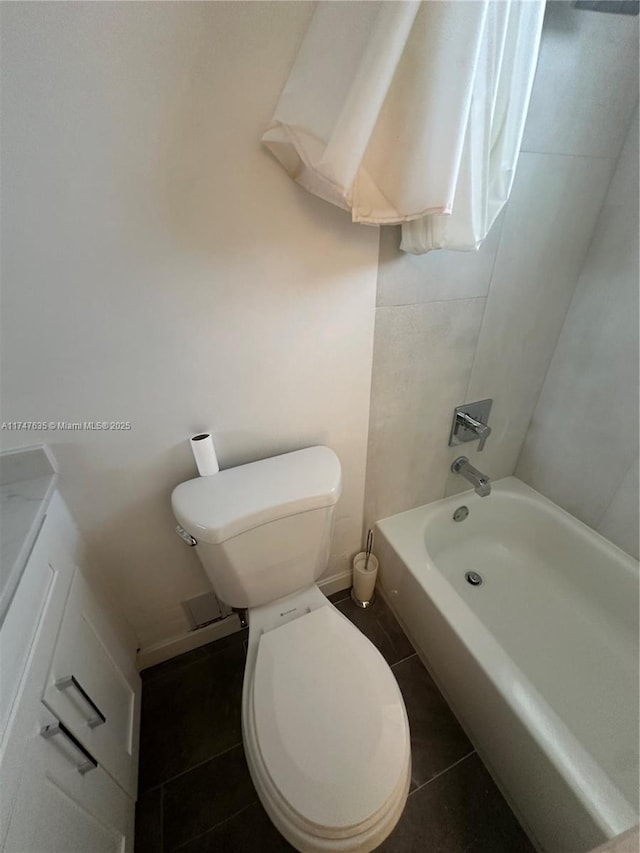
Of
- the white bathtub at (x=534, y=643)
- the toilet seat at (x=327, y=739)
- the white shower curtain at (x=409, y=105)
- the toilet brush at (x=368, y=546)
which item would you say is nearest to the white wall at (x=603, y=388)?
the white bathtub at (x=534, y=643)

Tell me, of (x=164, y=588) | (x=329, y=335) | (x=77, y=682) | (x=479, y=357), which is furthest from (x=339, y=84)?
(x=164, y=588)

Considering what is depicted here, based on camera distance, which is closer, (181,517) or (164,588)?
(181,517)

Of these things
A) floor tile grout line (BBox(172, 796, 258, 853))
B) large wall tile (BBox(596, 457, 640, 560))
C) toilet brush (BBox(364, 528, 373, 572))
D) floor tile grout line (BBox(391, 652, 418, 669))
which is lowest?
floor tile grout line (BBox(172, 796, 258, 853))

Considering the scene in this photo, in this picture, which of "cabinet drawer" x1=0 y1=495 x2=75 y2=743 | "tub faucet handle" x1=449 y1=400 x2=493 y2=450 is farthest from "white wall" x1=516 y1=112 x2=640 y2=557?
"cabinet drawer" x1=0 y1=495 x2=75 y2=743

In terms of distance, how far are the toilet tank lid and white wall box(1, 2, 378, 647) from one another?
87mm

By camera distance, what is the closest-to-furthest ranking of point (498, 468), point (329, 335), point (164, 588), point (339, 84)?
point (339, 84)
point (329, 335)
point (164, 588)
point (498, 468)

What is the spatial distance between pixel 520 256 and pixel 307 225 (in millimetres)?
680

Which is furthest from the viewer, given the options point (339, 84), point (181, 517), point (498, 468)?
point (498, 468)

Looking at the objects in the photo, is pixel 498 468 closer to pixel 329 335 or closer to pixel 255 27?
pixel 329 335

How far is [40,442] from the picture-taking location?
0.74 metres

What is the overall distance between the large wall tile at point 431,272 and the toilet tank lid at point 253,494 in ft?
1.67

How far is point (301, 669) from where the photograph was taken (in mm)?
793

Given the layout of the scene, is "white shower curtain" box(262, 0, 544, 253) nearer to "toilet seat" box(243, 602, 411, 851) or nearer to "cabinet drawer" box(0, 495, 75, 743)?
"cabinet drawer" box(0, 495, 75, 743)

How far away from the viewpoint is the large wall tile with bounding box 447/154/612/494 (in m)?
0.89
